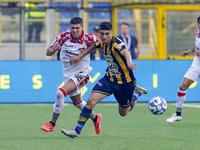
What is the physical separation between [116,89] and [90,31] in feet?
25.0

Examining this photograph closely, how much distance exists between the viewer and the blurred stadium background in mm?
11773

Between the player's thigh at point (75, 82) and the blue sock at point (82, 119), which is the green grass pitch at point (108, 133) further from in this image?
the player's thigh at point (75, 82)

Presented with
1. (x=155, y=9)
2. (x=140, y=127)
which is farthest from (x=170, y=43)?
(x=140, y=127)

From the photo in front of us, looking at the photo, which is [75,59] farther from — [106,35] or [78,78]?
[106,35]

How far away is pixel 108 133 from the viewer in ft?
22.6

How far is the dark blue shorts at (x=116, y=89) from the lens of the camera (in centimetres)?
667

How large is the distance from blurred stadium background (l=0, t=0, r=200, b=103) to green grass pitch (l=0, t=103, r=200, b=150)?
1766 millimetres

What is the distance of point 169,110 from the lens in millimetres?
10273

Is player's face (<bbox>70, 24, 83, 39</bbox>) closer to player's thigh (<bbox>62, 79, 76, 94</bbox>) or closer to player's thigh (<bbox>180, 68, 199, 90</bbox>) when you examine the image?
player's thigh (<bbox>62, 79, 76, 94</bbox>)

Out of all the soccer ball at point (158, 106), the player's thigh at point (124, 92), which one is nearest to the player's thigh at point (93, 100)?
the player's thigh at point (124, 92)

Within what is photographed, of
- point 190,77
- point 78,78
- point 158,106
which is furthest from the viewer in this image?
point 190,77

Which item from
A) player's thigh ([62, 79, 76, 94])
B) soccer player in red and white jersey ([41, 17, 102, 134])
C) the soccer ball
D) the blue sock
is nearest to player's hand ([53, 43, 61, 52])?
soccer player in red and white jersey ([41, 17, 102, 134])

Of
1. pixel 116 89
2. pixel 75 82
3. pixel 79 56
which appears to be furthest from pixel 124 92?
pixel 79 56

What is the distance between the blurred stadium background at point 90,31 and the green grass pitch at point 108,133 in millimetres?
1766
